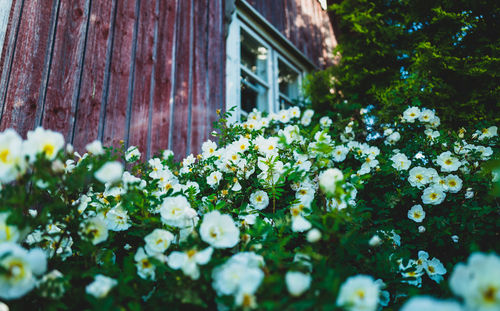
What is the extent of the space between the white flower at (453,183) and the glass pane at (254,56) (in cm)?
254

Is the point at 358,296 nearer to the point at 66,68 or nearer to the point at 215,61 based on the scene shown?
the point at 66,68

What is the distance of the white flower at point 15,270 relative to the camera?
0.67 m

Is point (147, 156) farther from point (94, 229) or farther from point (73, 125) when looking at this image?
point (94, 229)

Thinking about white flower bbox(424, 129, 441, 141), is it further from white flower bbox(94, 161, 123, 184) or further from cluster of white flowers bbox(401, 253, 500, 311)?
white flower bbox(94, 161, 123, 184)

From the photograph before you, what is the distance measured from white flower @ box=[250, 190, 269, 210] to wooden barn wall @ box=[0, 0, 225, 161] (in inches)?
44.2

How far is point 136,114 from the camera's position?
2.20 metres

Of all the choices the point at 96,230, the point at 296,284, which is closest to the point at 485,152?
the point at 296,284

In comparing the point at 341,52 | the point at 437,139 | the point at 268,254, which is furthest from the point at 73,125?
the point at 341,52

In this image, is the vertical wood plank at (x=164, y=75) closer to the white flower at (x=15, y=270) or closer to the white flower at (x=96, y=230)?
the white flower at (x=96, y=230)

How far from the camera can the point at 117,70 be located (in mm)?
2131

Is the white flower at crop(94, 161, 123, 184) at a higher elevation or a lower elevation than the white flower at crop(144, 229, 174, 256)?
higher

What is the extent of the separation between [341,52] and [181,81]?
224 centimetres

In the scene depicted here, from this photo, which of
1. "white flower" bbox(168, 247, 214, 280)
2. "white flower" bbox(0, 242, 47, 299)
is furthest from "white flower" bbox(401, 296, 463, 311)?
"white flower" bbox(0, 242, 47, 299)

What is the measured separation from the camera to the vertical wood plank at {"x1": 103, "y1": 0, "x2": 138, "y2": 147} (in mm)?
2027
